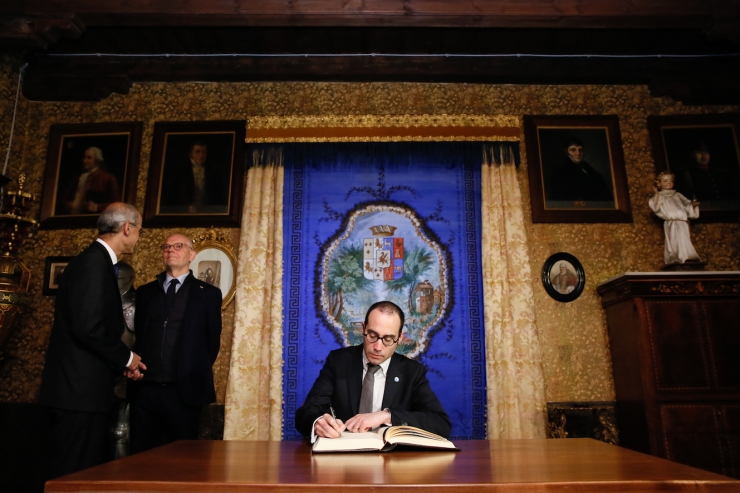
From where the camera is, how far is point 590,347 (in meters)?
4.98

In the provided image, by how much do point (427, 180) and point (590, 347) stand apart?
7.39ft

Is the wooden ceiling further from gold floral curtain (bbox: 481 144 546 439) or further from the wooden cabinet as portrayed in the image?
the wooden cabinet

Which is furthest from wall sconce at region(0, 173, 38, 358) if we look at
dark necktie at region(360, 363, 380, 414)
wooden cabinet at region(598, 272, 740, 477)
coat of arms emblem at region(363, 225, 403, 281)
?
wooden cabinet at region(598, 272, 740, 477)

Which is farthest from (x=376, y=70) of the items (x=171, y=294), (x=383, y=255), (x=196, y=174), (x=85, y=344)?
(x=85, y=344)

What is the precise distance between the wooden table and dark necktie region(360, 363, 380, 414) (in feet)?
2.19

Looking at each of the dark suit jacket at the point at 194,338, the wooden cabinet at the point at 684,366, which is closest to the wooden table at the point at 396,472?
the dark suit jacket at the point at 194,338

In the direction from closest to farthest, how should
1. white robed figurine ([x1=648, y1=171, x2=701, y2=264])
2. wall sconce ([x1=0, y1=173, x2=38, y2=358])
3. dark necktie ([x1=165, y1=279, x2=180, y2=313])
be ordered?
1. dark necktie ([x1=165, y1=279, x2=180, y2=313])
2. wall sconce ([x1=0, y1=173, x2=38, y2=358])
3. white robed figurine ([x1=648, y1=171, x2=701, y2=264])

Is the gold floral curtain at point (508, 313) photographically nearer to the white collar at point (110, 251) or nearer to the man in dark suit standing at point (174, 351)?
the man in dark suit standing at point (174, 351)

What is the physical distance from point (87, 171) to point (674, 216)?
5815mm

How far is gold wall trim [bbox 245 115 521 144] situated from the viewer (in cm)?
526

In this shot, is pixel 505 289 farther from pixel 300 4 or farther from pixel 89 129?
pixel 89 129

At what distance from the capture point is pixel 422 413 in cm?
245

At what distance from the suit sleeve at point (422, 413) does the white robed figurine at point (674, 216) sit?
10.8 feet

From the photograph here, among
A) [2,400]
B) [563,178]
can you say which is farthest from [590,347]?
[2,400]
